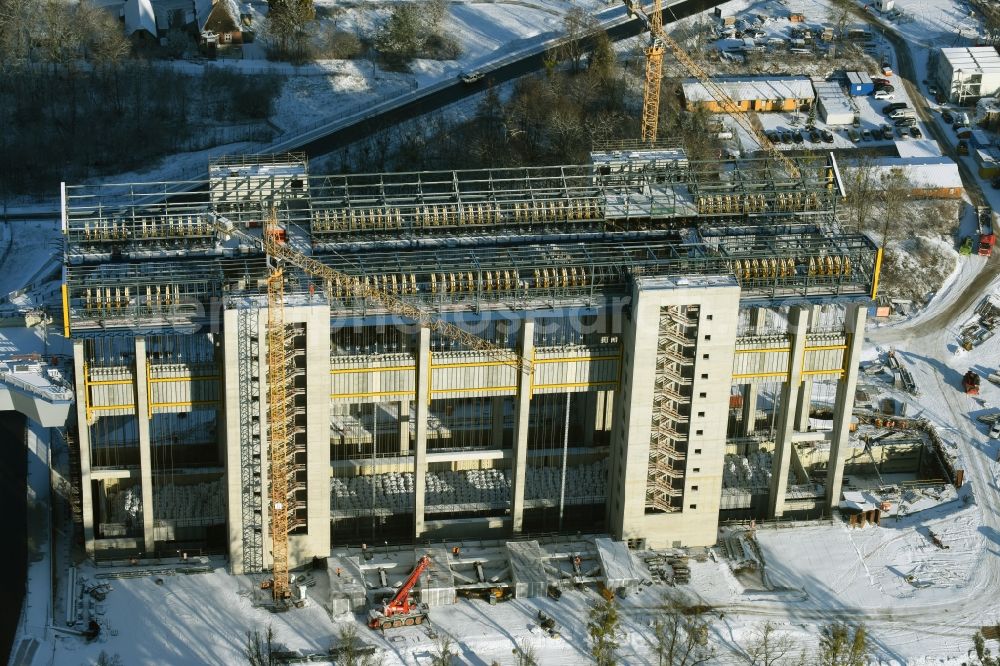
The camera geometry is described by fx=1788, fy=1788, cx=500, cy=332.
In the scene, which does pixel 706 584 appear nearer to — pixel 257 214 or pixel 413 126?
pixel 257 214

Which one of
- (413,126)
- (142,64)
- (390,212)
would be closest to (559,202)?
(390,212)

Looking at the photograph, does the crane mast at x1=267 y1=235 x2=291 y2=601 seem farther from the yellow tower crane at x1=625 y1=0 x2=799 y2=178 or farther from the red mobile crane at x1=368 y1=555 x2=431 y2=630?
the yellow tower crane at x1=625 y1=0 x2=799 y2=178

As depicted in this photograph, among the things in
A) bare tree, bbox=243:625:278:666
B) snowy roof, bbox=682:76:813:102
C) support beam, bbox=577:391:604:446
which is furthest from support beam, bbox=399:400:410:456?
snowy roof, bbox=682:76:813:102

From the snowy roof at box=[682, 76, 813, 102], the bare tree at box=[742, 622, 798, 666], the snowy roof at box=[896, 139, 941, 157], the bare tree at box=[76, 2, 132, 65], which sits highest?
the bare tree at box=[76, 2, 132, 65]

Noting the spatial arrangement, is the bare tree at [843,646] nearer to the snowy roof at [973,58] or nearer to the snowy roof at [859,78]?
the snowy roof at [859,78]

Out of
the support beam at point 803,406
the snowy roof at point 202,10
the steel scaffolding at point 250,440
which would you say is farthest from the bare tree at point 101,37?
the support beam at point 803,406

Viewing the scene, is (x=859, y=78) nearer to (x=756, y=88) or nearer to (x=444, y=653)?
(x=756, y=88)

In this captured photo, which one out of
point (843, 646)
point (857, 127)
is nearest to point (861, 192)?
point (857, 127)
